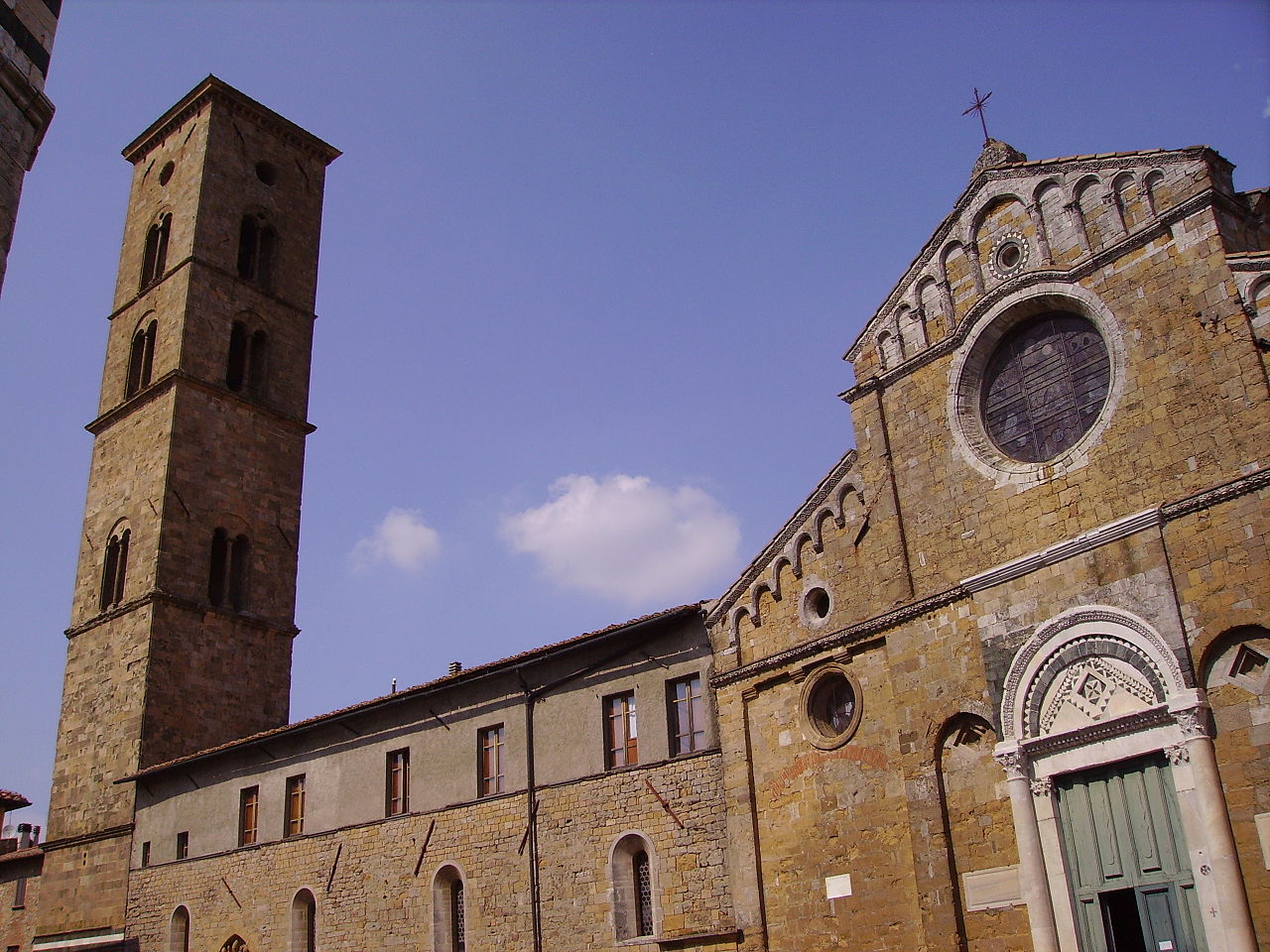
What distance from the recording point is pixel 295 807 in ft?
78.8

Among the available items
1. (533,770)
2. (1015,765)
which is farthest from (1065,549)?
(533,770)

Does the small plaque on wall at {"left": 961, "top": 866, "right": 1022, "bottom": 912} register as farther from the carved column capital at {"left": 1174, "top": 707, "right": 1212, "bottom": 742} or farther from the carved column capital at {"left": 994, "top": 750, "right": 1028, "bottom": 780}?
the carved column capital at {"left": 1174, "top": 707, "right": 1212, "bottom": 742}

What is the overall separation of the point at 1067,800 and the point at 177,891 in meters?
19.3

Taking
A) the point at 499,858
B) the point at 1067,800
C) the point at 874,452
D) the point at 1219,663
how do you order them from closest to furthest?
the point at 1219,663
the point at 1067,800
the point at 874,452
the point at 499,858

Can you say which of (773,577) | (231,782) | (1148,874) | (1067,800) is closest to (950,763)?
(1067,800)

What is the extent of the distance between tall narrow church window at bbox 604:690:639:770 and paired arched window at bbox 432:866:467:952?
3649 millimetres

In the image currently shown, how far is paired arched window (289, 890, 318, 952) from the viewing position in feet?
73.9

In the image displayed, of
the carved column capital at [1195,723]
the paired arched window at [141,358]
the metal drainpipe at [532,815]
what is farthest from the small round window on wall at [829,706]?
the paired arched window at [141,358]

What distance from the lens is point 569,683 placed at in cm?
2000

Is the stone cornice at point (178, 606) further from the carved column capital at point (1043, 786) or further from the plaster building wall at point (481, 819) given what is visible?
the carved column capital at point (1043, 786)

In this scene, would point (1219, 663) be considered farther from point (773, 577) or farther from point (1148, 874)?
point (773, 577)

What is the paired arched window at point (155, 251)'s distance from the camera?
113 feet

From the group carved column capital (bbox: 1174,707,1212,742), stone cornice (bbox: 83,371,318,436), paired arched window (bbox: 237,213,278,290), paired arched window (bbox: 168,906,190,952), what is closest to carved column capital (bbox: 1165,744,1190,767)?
carved column capital (bbox: 1174,707,1212,742)

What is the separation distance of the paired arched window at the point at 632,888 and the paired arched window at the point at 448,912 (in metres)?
3.35
